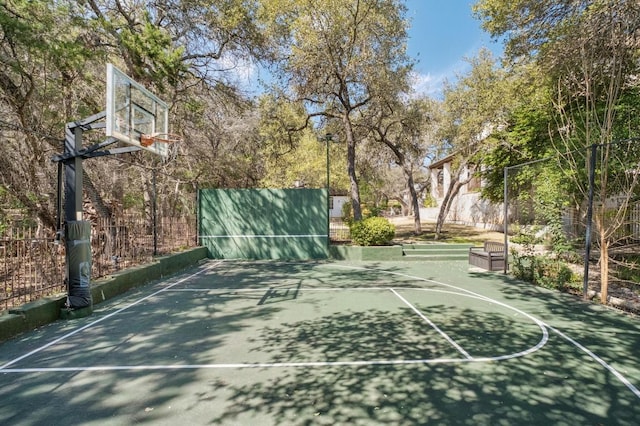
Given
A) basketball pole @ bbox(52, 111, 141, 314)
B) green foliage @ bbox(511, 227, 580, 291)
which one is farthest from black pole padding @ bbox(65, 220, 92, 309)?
green foliage @ bbox(511, 227, 580, 291)

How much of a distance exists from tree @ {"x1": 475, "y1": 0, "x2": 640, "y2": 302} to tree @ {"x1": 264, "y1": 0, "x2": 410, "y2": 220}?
345 centimetres

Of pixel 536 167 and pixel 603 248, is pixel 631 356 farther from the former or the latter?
pixel 536 167

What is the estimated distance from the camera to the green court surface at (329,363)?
3.15m

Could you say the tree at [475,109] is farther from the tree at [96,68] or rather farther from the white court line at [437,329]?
the white court line at [437,329]

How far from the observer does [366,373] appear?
153 inches

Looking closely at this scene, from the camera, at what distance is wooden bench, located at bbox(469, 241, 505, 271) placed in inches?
413

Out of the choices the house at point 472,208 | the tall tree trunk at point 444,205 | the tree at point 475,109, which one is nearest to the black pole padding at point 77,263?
the tree at point 475,109

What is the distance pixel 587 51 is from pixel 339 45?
8.04 metres

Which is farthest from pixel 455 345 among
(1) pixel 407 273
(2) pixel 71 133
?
(2) pixel 71 133

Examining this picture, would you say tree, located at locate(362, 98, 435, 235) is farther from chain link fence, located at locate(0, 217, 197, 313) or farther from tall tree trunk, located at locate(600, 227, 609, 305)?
chain link fence, located at locate(0, 217, 197, 313)

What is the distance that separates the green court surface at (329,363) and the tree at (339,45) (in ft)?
30.8

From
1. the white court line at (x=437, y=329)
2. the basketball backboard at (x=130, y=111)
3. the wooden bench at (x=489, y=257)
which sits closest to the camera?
the white court line at (x=437, y=329)

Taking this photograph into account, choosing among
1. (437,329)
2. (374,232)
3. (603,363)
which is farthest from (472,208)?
(603,363)

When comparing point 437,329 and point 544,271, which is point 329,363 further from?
point 544,271
